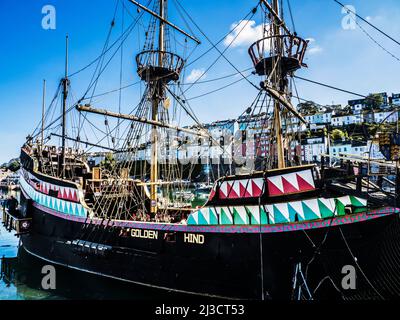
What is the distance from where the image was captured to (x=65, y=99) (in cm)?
2059

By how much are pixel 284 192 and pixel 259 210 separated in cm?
97

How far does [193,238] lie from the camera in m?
9.88

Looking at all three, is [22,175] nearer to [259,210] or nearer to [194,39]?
[194,39]

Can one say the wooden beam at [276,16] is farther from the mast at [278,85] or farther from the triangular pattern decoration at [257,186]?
the triangular pattern decoration at [257,186]

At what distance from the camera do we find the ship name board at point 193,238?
9.70 m

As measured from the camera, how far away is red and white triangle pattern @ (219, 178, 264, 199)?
880 cm

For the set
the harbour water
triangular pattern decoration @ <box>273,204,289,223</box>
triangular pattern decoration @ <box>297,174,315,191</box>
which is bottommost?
the harbour water

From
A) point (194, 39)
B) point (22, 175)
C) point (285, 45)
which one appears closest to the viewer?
point (285, 45)

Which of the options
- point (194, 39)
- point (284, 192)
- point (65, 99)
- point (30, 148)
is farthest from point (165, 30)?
point (284, 192)

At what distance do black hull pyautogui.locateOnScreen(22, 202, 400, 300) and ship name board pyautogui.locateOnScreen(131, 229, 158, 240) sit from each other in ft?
0.51

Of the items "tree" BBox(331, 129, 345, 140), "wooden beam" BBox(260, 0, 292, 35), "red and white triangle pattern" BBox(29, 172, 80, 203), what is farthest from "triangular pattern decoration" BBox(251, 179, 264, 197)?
"tree" BBox(331, 129, 345, 140)

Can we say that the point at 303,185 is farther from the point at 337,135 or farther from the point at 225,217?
the point at 337,135

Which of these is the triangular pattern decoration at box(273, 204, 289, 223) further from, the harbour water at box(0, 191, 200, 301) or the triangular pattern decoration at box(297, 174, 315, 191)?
the harbour water at box(0, 191, 200, 301)
